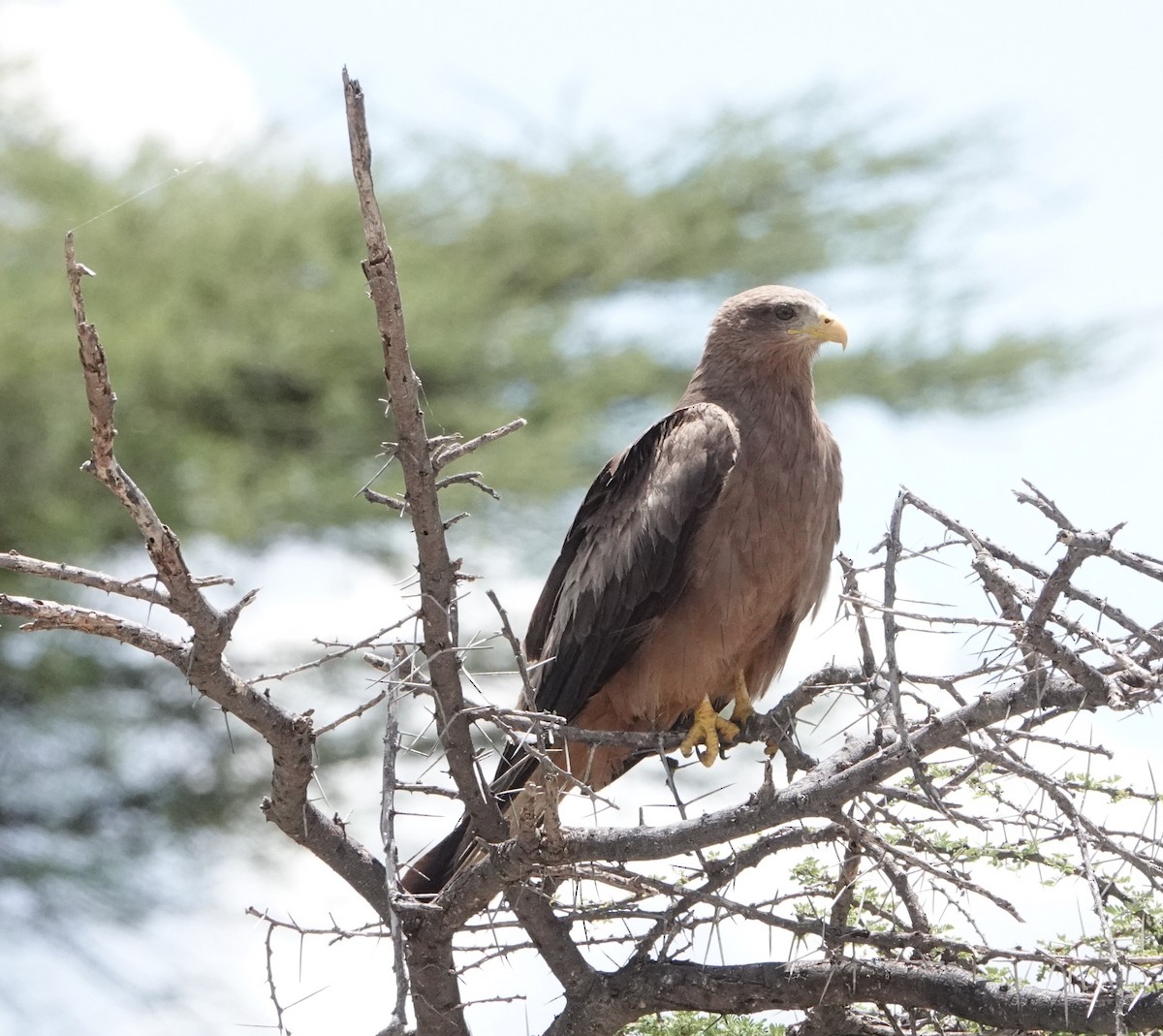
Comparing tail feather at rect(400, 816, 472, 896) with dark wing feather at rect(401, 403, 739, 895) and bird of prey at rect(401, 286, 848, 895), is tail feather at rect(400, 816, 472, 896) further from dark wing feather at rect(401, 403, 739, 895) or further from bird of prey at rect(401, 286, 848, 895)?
dark wing feather at rect(401, 403, 739, 895)

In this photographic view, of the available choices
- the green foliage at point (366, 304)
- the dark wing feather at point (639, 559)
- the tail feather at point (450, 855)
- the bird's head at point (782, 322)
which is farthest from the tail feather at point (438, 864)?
the green foliage at point (366, 304)

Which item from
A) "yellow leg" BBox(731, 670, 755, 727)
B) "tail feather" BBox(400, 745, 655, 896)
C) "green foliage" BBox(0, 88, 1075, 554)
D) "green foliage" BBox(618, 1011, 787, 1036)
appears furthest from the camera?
"green foliage" BBox(0, 88, 1075, 554)

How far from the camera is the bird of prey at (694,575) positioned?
10.6 feet

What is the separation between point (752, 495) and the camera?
325 centimetres

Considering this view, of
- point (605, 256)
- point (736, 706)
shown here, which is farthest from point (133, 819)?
point (736, 706)

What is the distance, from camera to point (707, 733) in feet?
10.6

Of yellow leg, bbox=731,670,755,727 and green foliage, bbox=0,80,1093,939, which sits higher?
green foliage, bbox=0,80,1093,939

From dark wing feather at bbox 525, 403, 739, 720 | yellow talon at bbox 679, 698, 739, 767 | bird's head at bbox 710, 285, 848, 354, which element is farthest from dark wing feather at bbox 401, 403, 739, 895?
bird's head at bbox 710, 285, 848, 354

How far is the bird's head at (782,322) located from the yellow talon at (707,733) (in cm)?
101

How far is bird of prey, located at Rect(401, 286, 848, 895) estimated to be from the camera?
325 centimetres

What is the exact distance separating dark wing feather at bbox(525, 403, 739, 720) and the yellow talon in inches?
9.2

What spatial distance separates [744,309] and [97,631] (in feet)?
6.87

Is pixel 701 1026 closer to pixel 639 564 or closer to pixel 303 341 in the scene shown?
pixel 639 564

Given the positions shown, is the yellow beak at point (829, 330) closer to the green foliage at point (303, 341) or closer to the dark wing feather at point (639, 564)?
the dark wing feather at point (639, 564)
